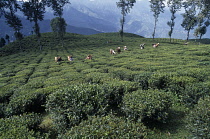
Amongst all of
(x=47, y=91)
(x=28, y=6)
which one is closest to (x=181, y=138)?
(x=47, y=91)

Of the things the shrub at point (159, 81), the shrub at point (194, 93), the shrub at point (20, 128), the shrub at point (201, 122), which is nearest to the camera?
the shrub at point (201, 122)

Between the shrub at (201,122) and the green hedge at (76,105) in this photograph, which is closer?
the shrub at (201,122)

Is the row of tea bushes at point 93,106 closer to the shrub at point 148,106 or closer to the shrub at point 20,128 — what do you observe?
the shrub at point 148,106

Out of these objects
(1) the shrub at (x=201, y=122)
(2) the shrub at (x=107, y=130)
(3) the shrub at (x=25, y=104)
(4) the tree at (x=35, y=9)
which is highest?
(4) the tree at (x=35, y=9)

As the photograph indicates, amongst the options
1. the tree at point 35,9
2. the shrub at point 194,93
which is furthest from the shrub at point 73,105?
the tree at point 35,9

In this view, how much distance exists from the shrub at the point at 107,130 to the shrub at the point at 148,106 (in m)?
1.08

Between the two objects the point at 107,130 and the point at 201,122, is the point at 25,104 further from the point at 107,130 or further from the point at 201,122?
the point at 201,122

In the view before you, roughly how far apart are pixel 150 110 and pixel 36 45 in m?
56.7

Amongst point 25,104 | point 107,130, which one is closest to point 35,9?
point 25,104

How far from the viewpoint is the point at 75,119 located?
20.1 feet

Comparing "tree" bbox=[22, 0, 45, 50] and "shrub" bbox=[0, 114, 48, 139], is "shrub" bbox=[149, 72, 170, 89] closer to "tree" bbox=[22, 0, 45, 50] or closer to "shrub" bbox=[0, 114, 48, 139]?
"shrub" bbox=[0, 114, 48, 139]

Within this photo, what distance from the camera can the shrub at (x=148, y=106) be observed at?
19.8 ft

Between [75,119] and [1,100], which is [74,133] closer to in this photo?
[75,119]

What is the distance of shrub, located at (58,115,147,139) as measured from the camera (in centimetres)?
449
